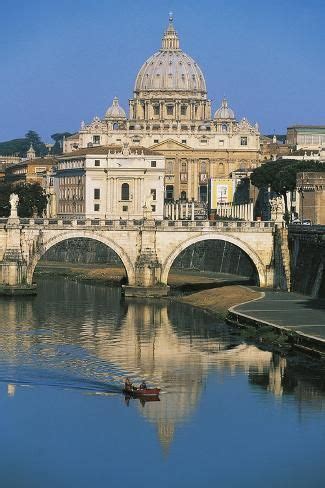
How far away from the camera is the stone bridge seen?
110625 mm

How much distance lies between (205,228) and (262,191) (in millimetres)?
59040

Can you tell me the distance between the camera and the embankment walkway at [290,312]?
3172 inches

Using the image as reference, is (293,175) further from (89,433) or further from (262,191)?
(89,433)

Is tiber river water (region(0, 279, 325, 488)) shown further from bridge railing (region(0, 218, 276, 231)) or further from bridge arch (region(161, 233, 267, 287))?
bridge railing (region(0, 218, 276, 231))

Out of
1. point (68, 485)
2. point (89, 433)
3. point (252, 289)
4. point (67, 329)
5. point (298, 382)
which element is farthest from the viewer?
point (252, 289)

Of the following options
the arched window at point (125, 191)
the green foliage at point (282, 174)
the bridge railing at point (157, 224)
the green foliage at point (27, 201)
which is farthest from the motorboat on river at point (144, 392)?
the arched window at point (125, 191)

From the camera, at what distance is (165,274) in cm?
11088

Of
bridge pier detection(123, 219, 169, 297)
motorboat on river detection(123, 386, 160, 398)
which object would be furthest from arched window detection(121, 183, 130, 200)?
motorboat on river detection(123, 386, 160, 398)

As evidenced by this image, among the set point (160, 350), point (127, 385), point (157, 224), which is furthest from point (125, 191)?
point (127, 385)

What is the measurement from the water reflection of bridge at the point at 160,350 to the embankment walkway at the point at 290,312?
2.14 m

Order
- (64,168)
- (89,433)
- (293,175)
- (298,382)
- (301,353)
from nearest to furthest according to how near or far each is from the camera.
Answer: (89,433) < (298,382) < (301,353) < (293,175) < (64,168)

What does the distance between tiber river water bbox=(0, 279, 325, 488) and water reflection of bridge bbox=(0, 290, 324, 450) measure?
81mm

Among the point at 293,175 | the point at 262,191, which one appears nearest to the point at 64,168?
the point at 262,191

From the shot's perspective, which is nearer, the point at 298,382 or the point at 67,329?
the point at 298,382
